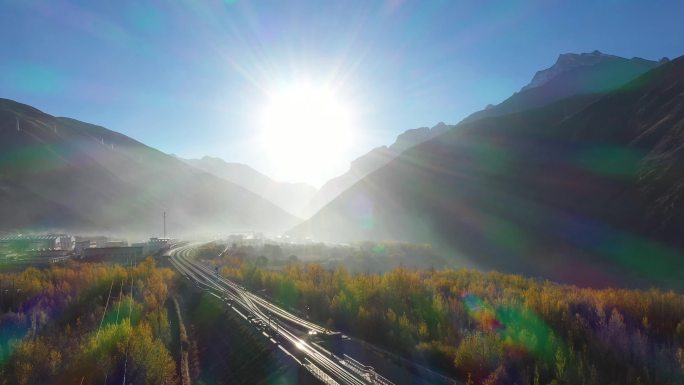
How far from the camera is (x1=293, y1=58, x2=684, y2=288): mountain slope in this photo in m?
54.2

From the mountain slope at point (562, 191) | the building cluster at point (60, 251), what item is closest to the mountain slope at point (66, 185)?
the building cluster at point (60, 251)

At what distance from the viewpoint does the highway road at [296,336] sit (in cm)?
1300

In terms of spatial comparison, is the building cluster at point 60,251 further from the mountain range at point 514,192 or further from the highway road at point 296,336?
the mountain range at point 514,192

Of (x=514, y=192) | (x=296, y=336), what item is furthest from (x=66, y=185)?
(x=296, y=336)

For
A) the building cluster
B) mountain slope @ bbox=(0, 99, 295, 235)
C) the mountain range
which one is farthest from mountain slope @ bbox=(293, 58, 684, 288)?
mountain slope @ bbox=(0, 99, 295, 235)

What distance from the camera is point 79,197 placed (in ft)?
427

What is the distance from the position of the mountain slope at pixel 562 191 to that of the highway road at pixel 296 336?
1613 inches

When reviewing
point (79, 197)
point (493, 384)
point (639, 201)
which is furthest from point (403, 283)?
point (79, 197)

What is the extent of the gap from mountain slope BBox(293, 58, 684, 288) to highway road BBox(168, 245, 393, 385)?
41.0 m

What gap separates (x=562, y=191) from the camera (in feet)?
246

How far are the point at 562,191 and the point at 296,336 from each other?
68896 mm

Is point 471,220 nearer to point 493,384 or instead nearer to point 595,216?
point 595,216

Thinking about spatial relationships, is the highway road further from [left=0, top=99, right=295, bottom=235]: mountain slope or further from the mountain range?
[left=0, top=99, right=295, bottom=235]: mountain slope

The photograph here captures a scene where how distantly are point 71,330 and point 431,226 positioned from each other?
7543 centimetres
